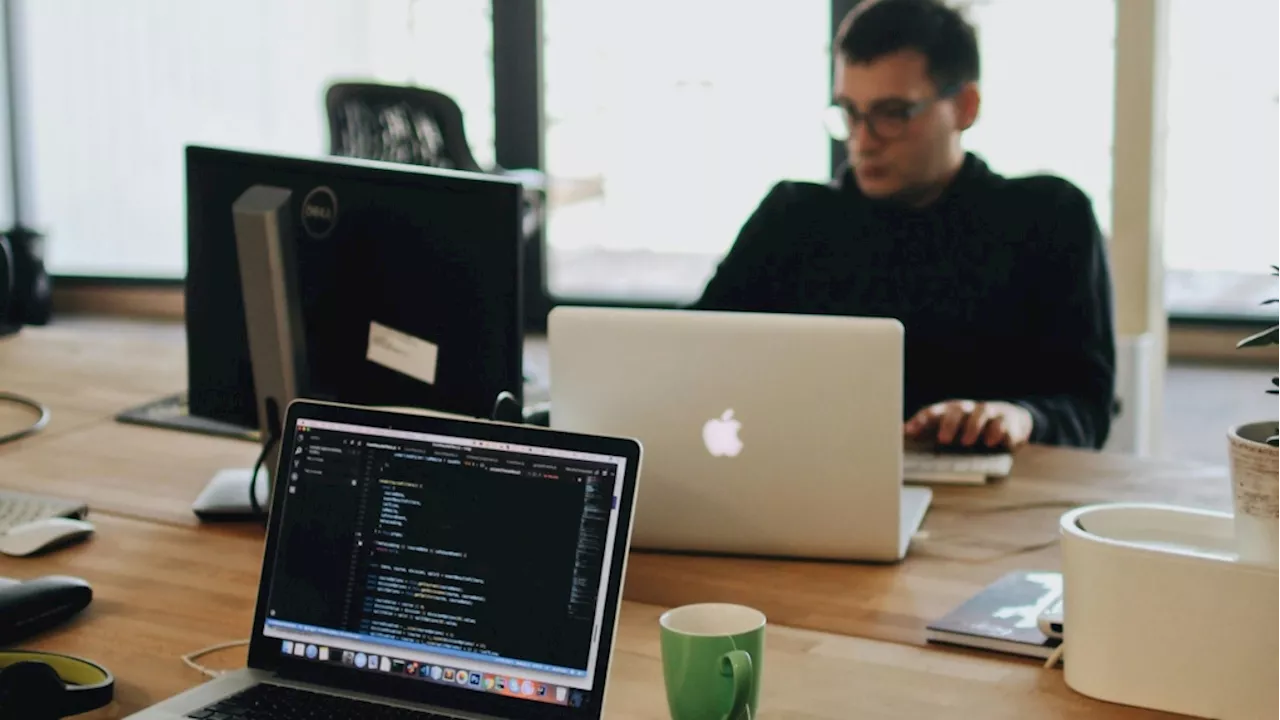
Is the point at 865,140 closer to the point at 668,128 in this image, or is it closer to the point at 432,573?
the point at 432,573

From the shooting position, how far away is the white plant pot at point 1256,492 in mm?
1199

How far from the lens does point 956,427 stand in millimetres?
1993

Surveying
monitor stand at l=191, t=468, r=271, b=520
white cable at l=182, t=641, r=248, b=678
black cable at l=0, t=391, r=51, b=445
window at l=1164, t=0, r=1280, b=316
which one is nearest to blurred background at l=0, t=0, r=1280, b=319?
window at l=1164, t=0, r=1280, b=316

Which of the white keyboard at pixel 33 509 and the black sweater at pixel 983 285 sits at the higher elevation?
the black sweater at pixel 983 285

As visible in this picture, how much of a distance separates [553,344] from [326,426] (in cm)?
38

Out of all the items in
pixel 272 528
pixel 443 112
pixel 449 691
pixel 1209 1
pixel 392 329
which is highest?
pixel 1209 1

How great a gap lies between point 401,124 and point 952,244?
2408 mm

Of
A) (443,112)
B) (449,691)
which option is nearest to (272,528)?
(449,691)

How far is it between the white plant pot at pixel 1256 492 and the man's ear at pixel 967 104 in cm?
133

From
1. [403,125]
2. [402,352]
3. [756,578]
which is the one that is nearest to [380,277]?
[402,352]

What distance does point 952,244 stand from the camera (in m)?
2.48

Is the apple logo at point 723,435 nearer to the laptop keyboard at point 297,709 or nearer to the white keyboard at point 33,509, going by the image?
the laptop keyboard at point 297,709

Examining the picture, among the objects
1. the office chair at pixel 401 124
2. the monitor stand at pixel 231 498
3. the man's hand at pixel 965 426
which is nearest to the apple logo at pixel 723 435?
the man's hand at pixel 965 426

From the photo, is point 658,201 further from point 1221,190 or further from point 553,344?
point 553,344
